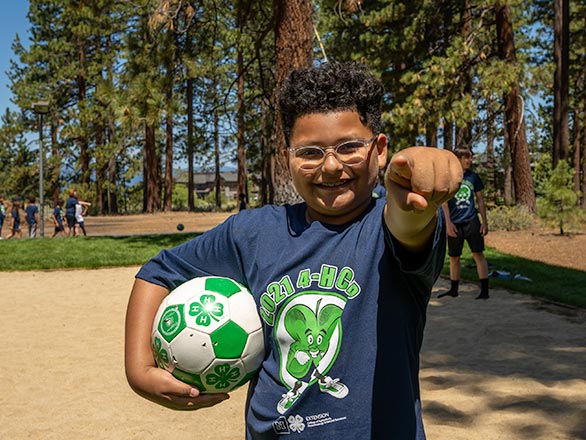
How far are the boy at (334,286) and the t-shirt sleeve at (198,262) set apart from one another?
0.07 m

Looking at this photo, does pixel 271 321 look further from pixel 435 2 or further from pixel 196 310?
pixel 435 2

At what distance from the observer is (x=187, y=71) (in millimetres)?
16984

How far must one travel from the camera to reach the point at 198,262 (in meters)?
2.10

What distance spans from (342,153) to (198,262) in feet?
2.19

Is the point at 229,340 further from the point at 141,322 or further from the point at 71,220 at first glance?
the point at 71,220

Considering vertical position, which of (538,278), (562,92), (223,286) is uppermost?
(562,92)

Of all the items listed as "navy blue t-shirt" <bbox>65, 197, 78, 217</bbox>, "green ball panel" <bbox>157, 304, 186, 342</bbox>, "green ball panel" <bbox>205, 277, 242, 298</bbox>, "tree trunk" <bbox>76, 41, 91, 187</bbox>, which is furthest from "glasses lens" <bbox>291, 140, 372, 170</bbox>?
Result: "tree trunk" <bbox>76, 41, 91, 187</bbox>

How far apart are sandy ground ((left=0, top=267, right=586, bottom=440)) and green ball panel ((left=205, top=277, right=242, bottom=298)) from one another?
86.8 inches

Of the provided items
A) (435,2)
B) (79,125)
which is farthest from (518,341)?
(79,125)

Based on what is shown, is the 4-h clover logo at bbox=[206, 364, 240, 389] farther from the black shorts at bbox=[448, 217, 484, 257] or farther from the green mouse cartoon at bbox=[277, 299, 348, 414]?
the black shorts at bbox=[448, 217, 484, 257]

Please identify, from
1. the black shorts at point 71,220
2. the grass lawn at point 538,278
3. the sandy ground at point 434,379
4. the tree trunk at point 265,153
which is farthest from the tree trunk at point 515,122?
the black shorts at point 71,220

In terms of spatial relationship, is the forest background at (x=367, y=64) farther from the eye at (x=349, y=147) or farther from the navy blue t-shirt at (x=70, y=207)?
the eye at (x=349, y=147)

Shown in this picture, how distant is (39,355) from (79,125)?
106 ft

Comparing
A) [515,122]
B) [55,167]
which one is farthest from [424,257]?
[55,167]
